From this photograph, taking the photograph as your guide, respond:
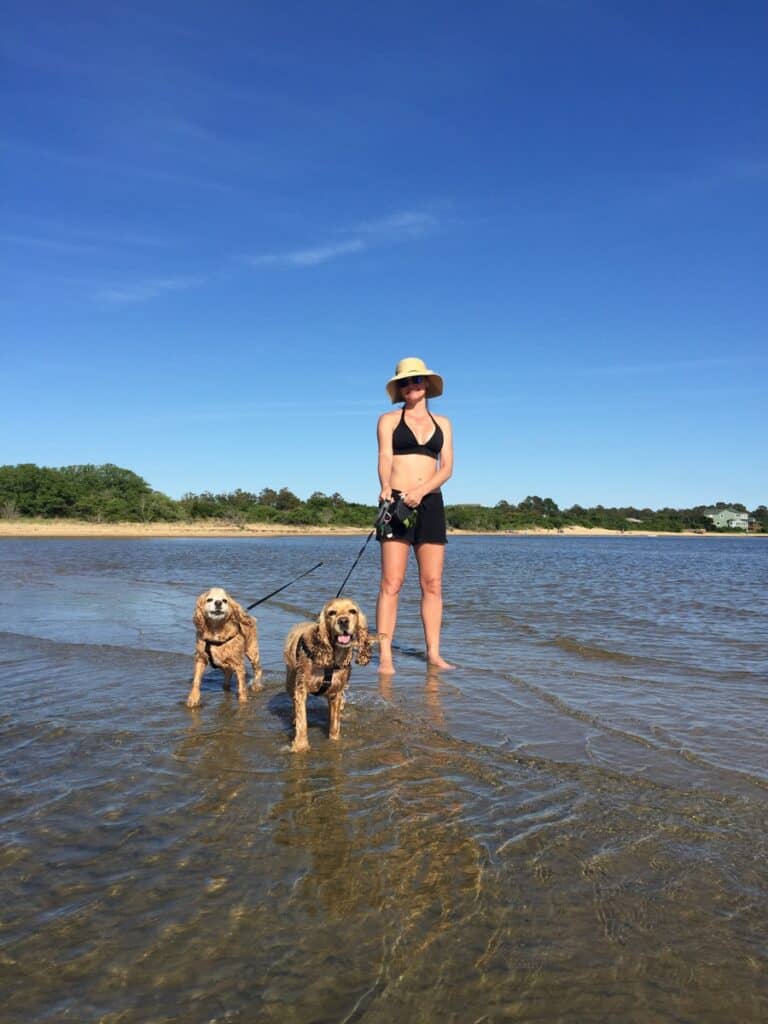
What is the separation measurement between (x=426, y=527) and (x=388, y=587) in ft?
2.38

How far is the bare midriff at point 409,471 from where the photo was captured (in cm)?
713

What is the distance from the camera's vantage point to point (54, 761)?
4371mm

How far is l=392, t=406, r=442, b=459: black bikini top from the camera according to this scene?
280 inches

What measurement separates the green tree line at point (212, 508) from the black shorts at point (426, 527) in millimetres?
66253

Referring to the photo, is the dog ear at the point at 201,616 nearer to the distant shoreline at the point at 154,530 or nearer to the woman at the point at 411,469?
the woman at the point at 411,469

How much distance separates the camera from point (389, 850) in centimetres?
322

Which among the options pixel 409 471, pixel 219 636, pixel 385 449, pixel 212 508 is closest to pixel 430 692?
pixel 219 636

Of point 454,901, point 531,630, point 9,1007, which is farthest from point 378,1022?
point 531,630

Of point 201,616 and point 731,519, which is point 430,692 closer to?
point 201,616

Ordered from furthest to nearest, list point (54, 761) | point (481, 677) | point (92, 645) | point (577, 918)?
point (92, 645) → point (481, 677) → point (54, 761) → point (577, 918)

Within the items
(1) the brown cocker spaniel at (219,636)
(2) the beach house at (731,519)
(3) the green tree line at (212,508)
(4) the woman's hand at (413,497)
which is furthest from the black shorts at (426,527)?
(2) the beach house at (731,519)

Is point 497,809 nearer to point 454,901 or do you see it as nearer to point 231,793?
point 454,901

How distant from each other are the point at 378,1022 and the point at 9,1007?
1117mm

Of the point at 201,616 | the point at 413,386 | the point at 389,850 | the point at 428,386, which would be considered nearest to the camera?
the point at 389,850
